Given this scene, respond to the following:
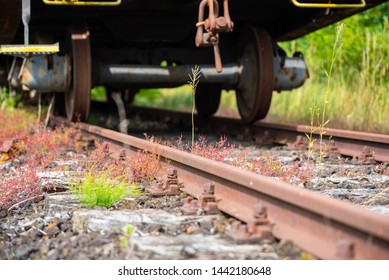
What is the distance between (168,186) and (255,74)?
141 inches

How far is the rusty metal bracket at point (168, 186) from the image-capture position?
390cm

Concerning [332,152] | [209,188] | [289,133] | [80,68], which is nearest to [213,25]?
[332,152]

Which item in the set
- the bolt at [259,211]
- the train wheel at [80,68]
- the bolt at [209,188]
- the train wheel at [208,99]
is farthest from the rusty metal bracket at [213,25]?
the train wheel at [208,99]

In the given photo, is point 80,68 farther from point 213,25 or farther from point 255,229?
point 255,229

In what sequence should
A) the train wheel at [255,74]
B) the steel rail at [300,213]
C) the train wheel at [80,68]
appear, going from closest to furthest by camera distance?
the steel rail at [300,213], the train wheel at [80,68], the train wheel at [255,74]

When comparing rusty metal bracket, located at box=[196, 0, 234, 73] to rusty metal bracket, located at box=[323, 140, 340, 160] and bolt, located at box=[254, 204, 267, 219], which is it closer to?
rusty metal bracket, located at box=[323, 140, 340, 160]

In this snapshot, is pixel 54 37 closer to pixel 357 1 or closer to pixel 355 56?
pixel 357 1

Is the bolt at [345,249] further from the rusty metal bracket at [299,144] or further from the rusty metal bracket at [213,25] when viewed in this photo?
the rusty metal bracket at [299,144]

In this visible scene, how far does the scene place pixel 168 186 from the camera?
3984 mm

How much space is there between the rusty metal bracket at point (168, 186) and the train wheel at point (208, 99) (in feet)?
15.5

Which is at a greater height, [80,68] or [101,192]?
[80,68]
